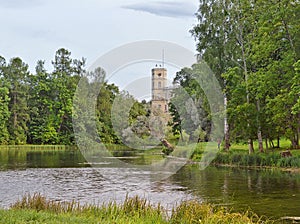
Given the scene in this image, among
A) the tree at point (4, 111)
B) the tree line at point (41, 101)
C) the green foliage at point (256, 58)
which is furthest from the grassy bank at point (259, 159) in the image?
the tree at point (4, 111)

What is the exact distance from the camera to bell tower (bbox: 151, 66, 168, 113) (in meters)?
28.6

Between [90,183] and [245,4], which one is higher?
[245,4]

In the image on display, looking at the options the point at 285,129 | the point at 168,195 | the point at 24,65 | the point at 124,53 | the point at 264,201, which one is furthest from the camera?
the point at 24,65

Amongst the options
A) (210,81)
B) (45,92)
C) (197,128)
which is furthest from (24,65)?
(210,81)

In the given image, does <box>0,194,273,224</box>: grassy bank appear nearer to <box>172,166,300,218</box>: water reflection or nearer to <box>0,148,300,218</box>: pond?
<box>0,148,300,218</box>: pond

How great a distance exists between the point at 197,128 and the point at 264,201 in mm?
23938

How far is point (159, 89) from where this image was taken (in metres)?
34.5

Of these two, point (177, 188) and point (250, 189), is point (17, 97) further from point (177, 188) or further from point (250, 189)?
point (250, 189)

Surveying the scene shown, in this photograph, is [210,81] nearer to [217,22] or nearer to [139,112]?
[217,22]

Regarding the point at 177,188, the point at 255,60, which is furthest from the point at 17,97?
the point at 177,188

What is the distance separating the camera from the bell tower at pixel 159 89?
2862 centimetres

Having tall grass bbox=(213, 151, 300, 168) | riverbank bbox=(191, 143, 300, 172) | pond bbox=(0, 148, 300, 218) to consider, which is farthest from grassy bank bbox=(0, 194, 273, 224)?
tall grass bbox=(213, 151, 300, 168)

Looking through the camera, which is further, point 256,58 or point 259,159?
point 256,58

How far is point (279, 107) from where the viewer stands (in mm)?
25234
